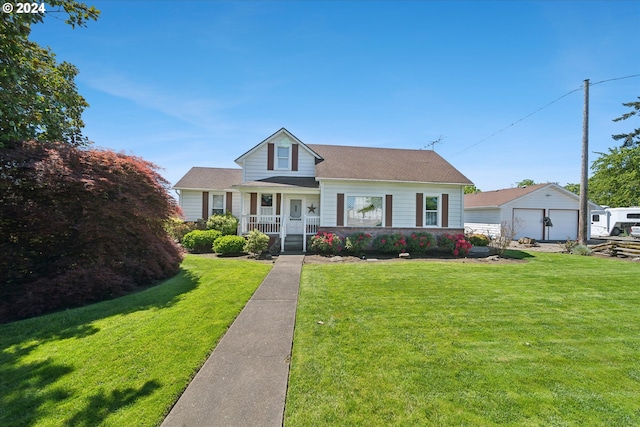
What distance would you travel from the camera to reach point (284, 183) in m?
15.1

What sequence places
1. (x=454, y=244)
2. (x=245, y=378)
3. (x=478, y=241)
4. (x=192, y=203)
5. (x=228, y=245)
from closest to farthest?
(x=245, y=378), (x=228, y=245), (x=454, y=244), (x=478, y=241), (x=192, y=203)

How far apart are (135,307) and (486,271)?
10.1 meters

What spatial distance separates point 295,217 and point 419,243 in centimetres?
687

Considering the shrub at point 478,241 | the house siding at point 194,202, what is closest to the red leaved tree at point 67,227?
the house siding at point 194,202

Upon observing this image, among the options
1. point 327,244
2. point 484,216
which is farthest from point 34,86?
point 484,216

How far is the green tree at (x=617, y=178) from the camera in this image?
27438 millimetres

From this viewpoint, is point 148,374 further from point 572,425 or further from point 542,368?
point 542,368

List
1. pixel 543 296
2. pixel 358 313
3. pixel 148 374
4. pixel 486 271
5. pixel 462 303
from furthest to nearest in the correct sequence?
pixel 486 271 < pixel 543 296 < pixel 462 303 < pixel 358 313 < pixel 148 374

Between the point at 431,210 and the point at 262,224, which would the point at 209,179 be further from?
the point at 431,210

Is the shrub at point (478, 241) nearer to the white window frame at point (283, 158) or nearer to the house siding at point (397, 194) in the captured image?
the house siding at point (397, 194)

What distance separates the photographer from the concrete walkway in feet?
8.98

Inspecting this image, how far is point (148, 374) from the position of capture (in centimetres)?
338

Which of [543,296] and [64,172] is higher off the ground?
[64,172]

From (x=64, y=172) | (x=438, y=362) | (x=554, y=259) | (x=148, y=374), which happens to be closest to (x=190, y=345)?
(x=148, y=374)
